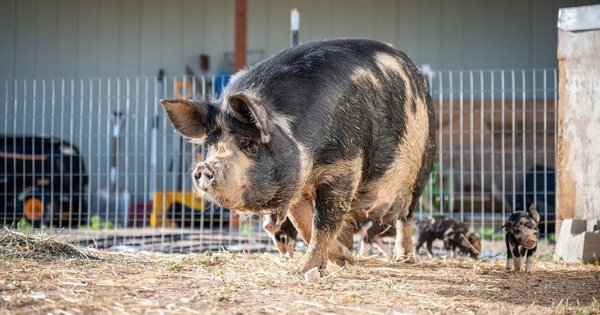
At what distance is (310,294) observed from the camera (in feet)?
14.8

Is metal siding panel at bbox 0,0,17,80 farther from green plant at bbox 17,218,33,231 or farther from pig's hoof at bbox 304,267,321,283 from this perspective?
pig's hoof at bbox 304,267,321,283

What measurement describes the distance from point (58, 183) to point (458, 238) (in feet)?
17.3

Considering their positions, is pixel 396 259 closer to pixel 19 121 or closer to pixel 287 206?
pixel 287 206

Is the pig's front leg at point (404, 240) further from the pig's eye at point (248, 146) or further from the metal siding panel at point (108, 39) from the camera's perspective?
the metal siding panel at point (108, 39)

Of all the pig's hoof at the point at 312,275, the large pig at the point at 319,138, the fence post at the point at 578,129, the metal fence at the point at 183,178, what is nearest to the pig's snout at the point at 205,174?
the large pig at the point at 319,138

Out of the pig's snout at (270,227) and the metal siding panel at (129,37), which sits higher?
the metal siding panel at (129,37)

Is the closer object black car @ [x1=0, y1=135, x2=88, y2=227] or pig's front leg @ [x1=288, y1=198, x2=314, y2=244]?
pig's front leg @ [x1=288, y1=198, x2=314, y2=244]

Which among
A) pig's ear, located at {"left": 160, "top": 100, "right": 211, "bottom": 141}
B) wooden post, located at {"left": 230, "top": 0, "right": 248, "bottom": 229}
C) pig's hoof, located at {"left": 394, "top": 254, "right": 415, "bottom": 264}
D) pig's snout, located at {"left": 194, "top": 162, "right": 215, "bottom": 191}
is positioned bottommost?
pig's hoof, located at {"left": 394, "top": 254, "right": 415, "bottom": 264}

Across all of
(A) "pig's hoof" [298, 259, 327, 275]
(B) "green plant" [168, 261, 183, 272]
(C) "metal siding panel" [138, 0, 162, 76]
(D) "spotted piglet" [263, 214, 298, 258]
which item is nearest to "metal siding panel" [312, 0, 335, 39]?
(C) "metal siding panel" [138, 0, 162, 76]

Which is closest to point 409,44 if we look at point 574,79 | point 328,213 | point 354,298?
point 574,79

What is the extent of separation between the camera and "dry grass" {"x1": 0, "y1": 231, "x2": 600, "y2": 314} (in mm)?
4086

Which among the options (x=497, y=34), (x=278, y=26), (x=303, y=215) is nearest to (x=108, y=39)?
(x=278, y=26)

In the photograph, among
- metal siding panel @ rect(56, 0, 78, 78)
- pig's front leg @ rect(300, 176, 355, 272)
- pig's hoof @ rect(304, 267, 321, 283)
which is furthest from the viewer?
metal siding panel @ rect(56, 0, 78, 78)

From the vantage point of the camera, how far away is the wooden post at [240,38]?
38.3 ft
